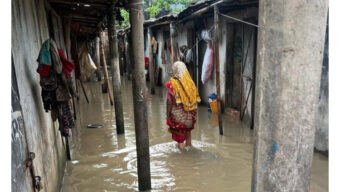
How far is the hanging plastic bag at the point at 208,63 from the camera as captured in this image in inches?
296

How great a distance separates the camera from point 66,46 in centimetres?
664

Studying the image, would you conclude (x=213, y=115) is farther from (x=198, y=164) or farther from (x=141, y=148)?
(x=141, y=148)

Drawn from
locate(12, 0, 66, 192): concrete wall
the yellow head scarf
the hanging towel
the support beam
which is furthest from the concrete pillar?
the support beam

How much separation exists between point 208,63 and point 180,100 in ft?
10.6

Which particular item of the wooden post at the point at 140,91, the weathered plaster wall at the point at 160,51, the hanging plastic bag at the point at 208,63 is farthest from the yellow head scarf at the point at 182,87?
the weathered plaster wall at the point at 160,51

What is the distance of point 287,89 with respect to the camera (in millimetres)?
1152

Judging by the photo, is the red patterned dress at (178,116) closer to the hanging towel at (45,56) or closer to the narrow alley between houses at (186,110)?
the narrow alley between houses at (186,110)

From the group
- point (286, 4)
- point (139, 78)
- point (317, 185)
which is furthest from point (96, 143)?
point (286, 4)

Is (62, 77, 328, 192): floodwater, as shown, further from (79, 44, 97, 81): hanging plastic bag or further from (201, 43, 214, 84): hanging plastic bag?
(79, 44, 97, 81): hanging plastic bag

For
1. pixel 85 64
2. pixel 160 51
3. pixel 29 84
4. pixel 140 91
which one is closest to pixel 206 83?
pixel 85 64

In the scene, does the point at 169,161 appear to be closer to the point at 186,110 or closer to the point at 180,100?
the point at 186,110

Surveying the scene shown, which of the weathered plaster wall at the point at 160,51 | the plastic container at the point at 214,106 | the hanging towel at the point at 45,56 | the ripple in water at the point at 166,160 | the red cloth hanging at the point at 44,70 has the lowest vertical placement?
the ripple in water at the point at 166,160

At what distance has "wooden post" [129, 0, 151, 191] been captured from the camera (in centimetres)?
314

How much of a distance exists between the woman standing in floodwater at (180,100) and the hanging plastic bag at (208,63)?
2896mm
